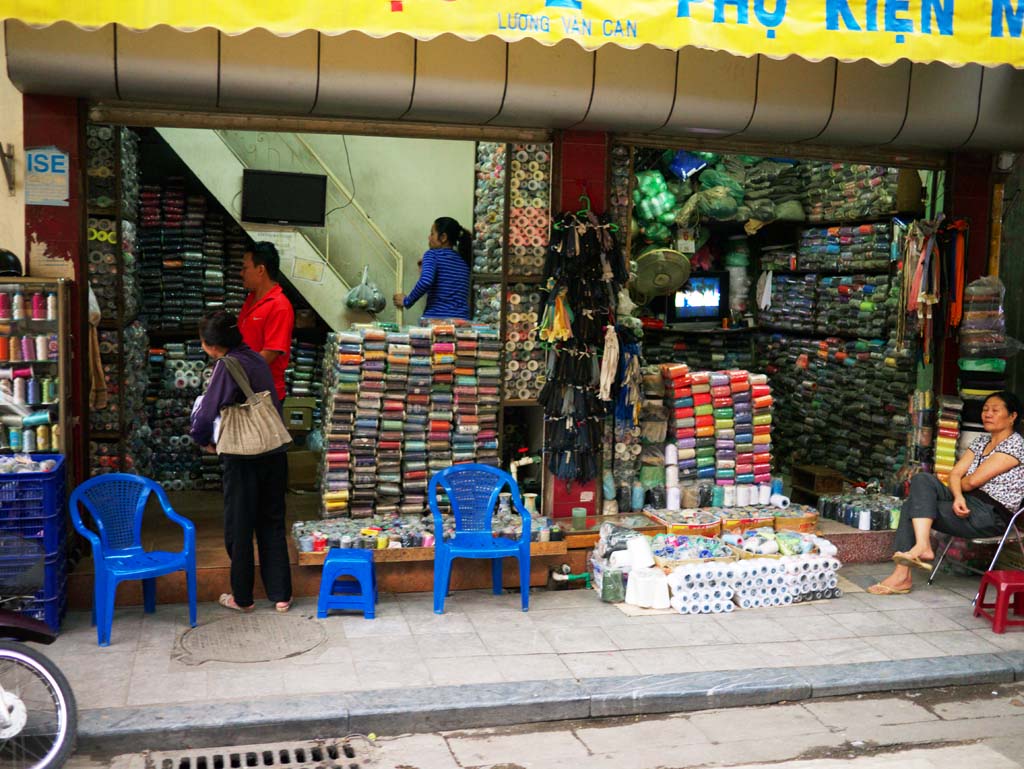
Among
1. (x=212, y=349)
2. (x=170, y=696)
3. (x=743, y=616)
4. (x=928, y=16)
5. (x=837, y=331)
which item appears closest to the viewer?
(x=170, y=696)

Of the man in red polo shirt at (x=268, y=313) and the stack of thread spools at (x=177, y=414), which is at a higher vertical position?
the man in red polo shirt at (x=268, y=313)

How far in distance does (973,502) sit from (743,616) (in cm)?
187

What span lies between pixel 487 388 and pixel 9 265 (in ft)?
10.8

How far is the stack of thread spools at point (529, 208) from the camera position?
7855 mm

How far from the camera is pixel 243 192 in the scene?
10.1 m

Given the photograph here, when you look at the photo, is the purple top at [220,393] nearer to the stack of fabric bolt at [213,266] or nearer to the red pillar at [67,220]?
the red pillar at [67,220]

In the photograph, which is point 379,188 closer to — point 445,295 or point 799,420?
point 445,295

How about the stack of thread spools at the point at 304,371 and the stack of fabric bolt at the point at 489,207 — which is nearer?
the stack of fabric bolt at the point at 489,207

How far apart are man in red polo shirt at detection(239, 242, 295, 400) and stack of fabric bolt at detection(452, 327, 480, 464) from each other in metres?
1.26

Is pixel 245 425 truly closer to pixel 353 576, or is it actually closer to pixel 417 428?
pixel 353 576

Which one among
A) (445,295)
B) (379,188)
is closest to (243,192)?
(379,188)

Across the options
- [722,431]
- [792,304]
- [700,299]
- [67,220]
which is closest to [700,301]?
[700,299]

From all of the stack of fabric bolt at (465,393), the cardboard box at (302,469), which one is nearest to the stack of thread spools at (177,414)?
the cardboard box at (302,469)

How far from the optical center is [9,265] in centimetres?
659
